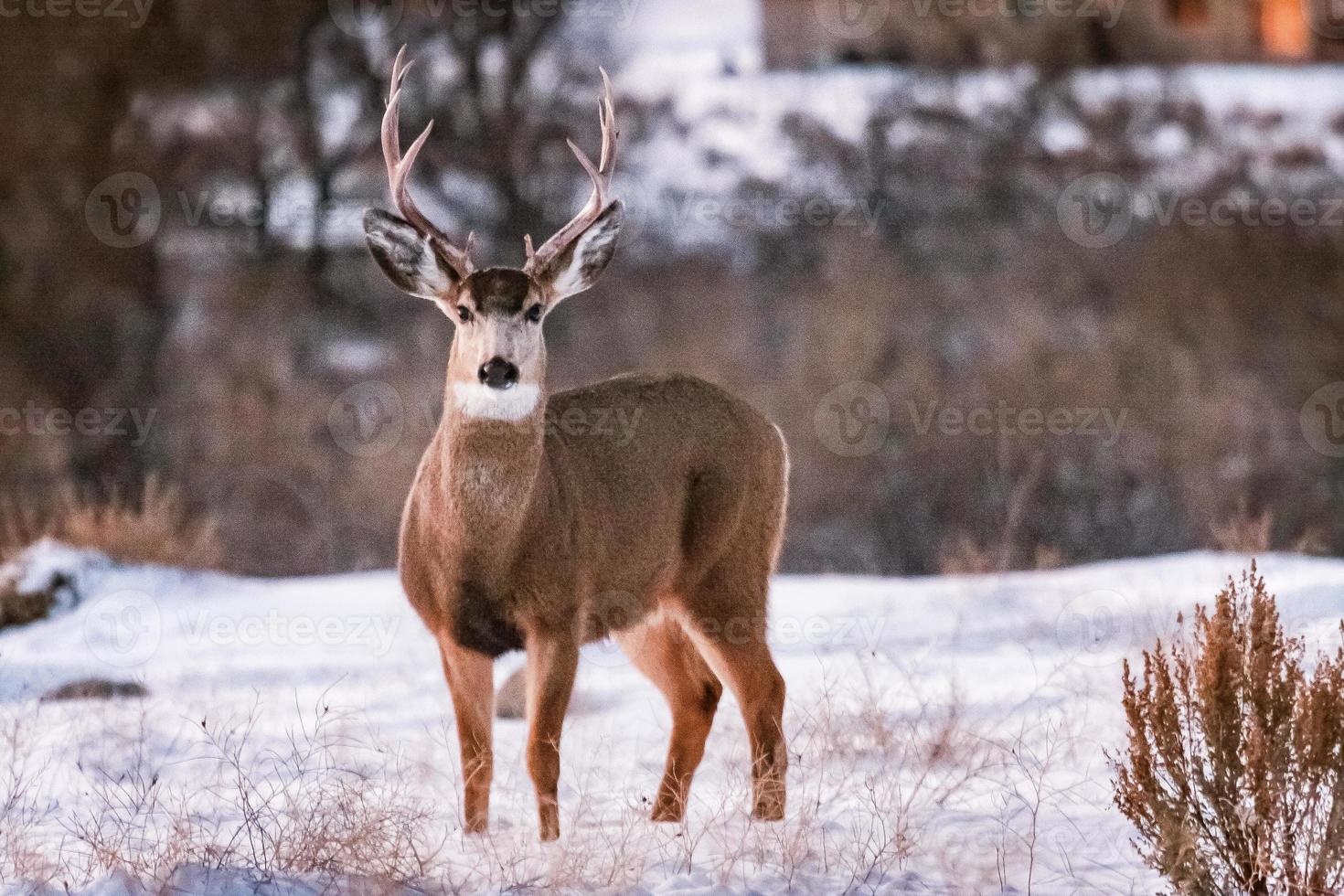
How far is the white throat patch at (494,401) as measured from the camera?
606 cm

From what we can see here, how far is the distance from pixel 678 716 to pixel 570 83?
1306 cm

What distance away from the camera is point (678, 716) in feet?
22.8

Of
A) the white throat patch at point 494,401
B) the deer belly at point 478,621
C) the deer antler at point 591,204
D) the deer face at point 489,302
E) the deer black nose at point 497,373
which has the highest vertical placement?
the deer antler at point 591,204

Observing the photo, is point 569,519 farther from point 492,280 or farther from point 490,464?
point 492,280

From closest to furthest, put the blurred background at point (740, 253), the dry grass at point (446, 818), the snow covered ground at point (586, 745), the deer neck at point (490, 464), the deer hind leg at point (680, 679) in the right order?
1. the dry grass at point (446, 818)
2. the snow covered ground at point (586, 745)
3. the deer neck at point (490, 464)
4. the deer hind leg at point (680, 679)
5. the blurred background at point (740, 253)

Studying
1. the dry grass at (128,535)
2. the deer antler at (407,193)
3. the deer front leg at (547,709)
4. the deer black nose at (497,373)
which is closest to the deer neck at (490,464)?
the deer black nose at (497,373)

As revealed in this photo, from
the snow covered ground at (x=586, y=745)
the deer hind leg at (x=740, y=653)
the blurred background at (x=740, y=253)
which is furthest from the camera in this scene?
the blurred background at (x=740, y=253)

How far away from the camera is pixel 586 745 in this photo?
8.06 metres

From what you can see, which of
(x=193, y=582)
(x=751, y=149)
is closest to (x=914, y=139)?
(x=751, y=149)

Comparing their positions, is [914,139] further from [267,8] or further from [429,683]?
[429,683]

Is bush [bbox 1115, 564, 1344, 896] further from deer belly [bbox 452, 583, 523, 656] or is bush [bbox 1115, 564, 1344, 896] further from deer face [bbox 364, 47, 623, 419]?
deer face [bbox 364, 47, 623, 419]

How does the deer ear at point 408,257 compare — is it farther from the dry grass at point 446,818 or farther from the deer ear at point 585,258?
the dry grass at point 446,818

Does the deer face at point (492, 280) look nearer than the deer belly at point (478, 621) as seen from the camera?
No

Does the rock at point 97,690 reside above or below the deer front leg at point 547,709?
below
